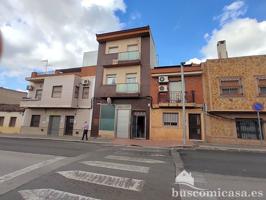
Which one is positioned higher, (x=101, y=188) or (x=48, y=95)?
(x=48, y=95)

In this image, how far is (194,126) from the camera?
16703mm

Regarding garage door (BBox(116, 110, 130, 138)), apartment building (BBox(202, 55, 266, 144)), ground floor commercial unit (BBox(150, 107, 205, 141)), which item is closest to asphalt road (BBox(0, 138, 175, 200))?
ground floor commercial unit (BBox(150, 107, 205, 141))

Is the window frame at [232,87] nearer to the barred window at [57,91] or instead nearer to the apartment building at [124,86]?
the apartment building at [124,86]

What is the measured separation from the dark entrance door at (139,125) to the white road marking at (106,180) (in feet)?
41.8

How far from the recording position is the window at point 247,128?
1555 centimetres

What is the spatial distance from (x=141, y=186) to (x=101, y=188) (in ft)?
3.24

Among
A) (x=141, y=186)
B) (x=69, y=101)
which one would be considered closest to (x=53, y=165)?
(x=141, y=186)

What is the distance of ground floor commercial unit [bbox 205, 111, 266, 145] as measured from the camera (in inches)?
608

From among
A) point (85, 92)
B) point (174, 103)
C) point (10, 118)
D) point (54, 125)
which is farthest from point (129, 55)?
point (10, 118)

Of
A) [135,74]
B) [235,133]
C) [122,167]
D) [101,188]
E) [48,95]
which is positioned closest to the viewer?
[101,188]

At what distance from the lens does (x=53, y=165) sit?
6488 millimetres

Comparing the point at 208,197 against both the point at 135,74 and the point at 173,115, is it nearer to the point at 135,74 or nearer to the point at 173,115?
the point at 173,115

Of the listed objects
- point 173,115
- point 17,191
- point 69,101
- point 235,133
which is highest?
point 69,101

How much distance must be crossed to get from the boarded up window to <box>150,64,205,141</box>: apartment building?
4.35 m
